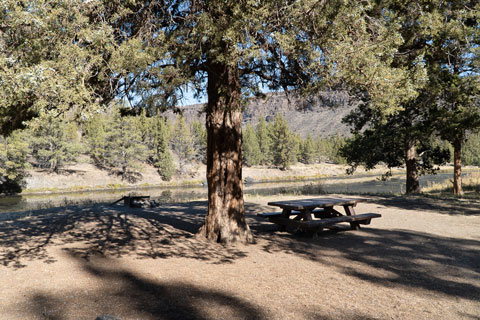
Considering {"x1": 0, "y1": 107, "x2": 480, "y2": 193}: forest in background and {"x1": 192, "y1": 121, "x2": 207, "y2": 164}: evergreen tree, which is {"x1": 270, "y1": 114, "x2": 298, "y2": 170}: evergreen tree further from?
{"x1": 192, "y1": 121, "x2": 207, "y2": 164}: evergreen tree

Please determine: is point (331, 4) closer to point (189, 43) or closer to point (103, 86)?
point (189, 43)

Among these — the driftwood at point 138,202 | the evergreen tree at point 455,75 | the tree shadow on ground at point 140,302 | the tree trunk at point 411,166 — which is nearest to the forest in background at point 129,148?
the tree trunk at point 411,166

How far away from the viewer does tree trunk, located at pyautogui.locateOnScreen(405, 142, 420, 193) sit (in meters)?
15.4

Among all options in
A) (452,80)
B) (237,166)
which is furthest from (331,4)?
(452,80)

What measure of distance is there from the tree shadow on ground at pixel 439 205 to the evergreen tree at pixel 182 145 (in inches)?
1938

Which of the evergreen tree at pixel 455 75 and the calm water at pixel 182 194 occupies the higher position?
the evergreen tree at pixel 455 75

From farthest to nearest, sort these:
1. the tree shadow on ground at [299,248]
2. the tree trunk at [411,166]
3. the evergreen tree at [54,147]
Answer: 1. the evergreen tree at [54,147]
2. the tree trunk at [411,166]
3. the tree shadow on ground at [299,248]

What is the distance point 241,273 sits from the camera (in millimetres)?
4562

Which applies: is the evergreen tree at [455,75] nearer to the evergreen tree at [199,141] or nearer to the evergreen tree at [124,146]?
the evergreen tree at [124,146]

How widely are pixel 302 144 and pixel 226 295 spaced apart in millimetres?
85003

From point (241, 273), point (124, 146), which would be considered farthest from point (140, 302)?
point (124, 146)

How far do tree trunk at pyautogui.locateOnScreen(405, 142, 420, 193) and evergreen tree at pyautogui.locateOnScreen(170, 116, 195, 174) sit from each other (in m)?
46.6

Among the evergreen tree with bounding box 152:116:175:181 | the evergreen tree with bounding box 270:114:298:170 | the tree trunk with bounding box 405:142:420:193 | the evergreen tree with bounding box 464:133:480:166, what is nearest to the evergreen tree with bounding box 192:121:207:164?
the evergreen tree with bounding box 152:116:175:181

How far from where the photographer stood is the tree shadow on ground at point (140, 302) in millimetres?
3227
